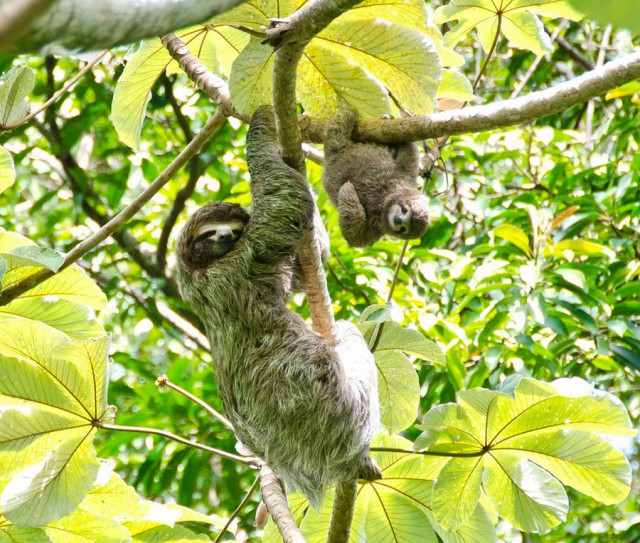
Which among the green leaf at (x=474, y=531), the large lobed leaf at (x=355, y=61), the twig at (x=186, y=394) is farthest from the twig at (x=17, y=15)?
the green leaf at (x=474, y=531)

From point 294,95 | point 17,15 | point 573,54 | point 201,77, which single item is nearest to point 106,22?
point 17,15

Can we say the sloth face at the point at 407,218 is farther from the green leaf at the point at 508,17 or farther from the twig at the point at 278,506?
the twig at the point at 278,506

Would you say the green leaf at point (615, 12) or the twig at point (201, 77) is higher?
the green leaf at point (615, 12)

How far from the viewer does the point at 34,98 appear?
10602mm

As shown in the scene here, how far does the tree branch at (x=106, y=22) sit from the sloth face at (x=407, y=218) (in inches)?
133

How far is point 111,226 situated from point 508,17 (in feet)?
9.02

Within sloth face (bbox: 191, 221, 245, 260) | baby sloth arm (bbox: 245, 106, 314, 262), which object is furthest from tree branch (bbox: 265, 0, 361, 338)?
sloth face (bbox: 191, 221, 245, 260)

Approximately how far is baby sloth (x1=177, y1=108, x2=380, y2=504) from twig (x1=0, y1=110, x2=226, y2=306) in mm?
394

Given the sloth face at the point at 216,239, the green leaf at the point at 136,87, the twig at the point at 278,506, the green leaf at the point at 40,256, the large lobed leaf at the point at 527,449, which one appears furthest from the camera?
the green leaf at the point at 136,87

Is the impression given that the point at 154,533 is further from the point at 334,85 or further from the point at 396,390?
the point at 334,85

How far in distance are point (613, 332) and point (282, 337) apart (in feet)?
11.6

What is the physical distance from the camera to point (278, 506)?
4.13 metres

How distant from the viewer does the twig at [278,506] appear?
3683 mm

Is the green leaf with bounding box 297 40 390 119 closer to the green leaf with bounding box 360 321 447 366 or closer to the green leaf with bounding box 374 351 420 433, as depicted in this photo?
the green leaf with bounding box 360 321 447 366
